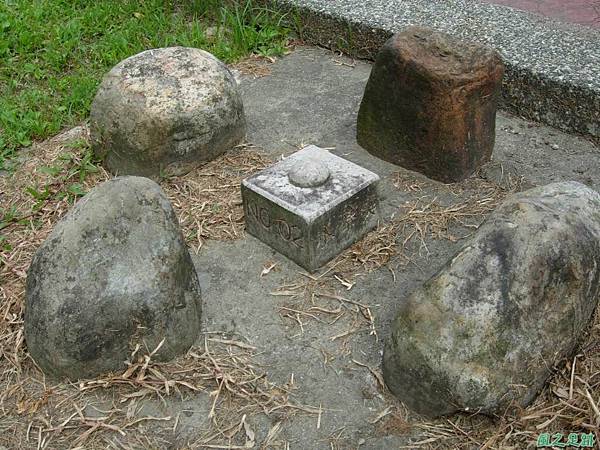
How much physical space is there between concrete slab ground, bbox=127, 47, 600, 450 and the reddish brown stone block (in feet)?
0.39

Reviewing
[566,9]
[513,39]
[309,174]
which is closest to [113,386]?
[309,174]

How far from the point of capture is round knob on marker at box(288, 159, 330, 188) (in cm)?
332

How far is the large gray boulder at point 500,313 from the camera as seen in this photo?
2.39 meters

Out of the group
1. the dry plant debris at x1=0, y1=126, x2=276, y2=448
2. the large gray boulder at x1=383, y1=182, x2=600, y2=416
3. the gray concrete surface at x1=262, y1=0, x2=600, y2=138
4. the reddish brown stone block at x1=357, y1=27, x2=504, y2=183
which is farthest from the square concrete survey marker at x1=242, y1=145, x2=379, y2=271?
the gray concrete surface at x1=262, y1=0, x2=600, y2=138

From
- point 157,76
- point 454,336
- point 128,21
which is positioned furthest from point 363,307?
point 128,21

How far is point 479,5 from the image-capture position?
506 cm

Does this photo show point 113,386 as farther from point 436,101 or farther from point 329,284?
point 436,101

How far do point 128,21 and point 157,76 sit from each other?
6.99 ft

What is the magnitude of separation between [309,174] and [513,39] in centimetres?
198

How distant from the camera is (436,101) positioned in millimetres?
3684

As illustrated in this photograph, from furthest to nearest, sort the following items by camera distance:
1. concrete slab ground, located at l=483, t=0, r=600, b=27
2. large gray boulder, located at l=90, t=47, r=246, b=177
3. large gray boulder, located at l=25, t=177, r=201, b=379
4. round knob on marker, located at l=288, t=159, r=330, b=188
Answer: concrete slab ground, located at l=483, t=0, r=600, b=27, large gray boulder, located at l=90, t=47, r=246, b=177, round knob on marker, located at l=288, t=159, r=330, b=188, large gray boulder, located at l=25, t=177, r=201, b=379

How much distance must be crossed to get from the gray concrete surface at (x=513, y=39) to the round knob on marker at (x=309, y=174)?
5.19 feet

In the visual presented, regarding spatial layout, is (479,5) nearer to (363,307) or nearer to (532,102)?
(532,102)

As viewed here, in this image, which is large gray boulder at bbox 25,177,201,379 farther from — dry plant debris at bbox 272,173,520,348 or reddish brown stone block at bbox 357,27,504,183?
reddish brown stone block at bbox 357,27,504,183
